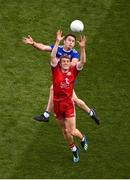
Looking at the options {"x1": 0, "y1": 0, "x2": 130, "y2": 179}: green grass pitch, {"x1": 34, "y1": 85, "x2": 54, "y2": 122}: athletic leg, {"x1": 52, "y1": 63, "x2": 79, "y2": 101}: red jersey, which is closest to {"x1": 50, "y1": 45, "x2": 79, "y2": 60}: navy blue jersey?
{"x1": 52, "y1": 63, "x2": 79, "y2": 101}: red jersey

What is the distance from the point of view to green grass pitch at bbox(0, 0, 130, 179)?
18.3 metres

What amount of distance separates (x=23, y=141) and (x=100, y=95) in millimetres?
3161

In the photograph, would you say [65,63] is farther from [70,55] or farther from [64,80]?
[70,55]

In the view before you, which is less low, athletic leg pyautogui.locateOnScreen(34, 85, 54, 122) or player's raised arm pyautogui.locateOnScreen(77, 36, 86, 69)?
player's raised arm pyautogui.locateOnScreen(77, 36, 86, 69)

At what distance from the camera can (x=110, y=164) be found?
18406 millimetres

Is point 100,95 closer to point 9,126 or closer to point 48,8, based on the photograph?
point 9,126

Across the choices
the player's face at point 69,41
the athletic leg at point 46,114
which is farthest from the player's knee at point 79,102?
the player's face at point 69,41

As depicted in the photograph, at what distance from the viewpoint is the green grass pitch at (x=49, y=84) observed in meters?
18.3

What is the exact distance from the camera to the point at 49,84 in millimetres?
21344

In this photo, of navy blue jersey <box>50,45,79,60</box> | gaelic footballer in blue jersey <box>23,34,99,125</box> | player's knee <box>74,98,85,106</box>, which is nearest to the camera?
gaelic footballer in blue jersey <box>23,34,99,125</box>

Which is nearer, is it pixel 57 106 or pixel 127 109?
pixel 57 106

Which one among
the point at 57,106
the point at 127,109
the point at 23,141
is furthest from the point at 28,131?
the point at 127,109

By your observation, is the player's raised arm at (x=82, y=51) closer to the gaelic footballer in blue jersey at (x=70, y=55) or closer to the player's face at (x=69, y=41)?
the gaelic footballer in blue jersey at (x=70, y=55)

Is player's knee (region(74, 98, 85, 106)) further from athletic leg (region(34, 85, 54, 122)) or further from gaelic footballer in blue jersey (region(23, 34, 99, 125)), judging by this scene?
athletic leg (region(34, 85, 54, 122))
